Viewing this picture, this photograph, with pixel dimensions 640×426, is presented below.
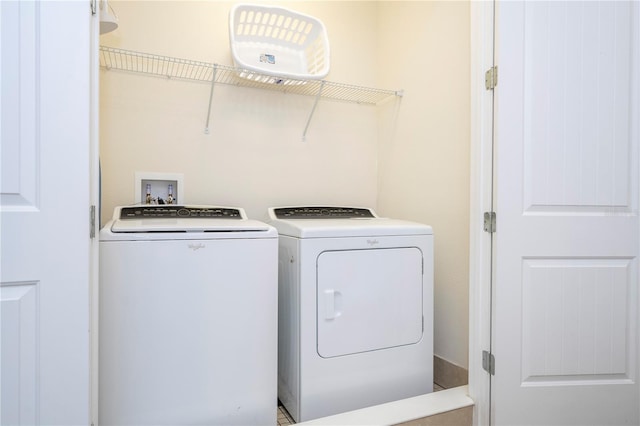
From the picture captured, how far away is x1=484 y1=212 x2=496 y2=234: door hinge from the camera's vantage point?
154 cm

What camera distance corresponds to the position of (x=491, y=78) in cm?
156

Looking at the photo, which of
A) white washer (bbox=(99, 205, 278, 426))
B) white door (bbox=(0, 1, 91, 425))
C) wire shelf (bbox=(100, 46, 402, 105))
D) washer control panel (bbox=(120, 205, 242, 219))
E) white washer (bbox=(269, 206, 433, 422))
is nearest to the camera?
white door (bbox=(0, 1, 91, 425))

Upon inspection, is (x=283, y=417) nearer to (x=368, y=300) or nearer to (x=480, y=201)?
(x=368, y=300)

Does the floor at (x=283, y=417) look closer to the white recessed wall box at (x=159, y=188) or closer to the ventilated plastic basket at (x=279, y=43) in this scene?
the white recessed wall box at (x=159, y=188)

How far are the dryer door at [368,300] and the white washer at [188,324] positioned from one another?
0.24 metres

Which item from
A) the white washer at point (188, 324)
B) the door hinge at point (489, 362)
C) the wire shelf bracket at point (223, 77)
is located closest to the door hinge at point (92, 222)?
the white washer at point (188, 324)

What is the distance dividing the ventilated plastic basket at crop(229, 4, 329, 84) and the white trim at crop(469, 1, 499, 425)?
34.3 inches

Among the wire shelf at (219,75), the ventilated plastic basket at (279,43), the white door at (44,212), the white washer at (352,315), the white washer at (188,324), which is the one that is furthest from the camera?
the ventilated plastic basket at (279,43)

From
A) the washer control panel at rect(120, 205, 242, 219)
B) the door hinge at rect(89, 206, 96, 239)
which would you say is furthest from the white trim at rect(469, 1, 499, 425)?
the door hinge at rect(89, 206, 96, 239)

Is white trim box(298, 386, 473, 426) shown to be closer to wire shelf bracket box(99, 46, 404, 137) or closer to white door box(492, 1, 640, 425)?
white door box(492, 1, 640, 425)

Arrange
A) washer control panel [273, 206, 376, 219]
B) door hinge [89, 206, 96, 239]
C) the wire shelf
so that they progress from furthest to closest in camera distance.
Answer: washer control panel [273, 206, 376, 219] → the wire shelf → door hinge [89, 206, 96, 239]

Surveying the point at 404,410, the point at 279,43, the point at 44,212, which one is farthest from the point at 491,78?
the point at 44,212

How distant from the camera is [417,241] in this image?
6.03ft

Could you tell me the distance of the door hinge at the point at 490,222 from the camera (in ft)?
5.07
